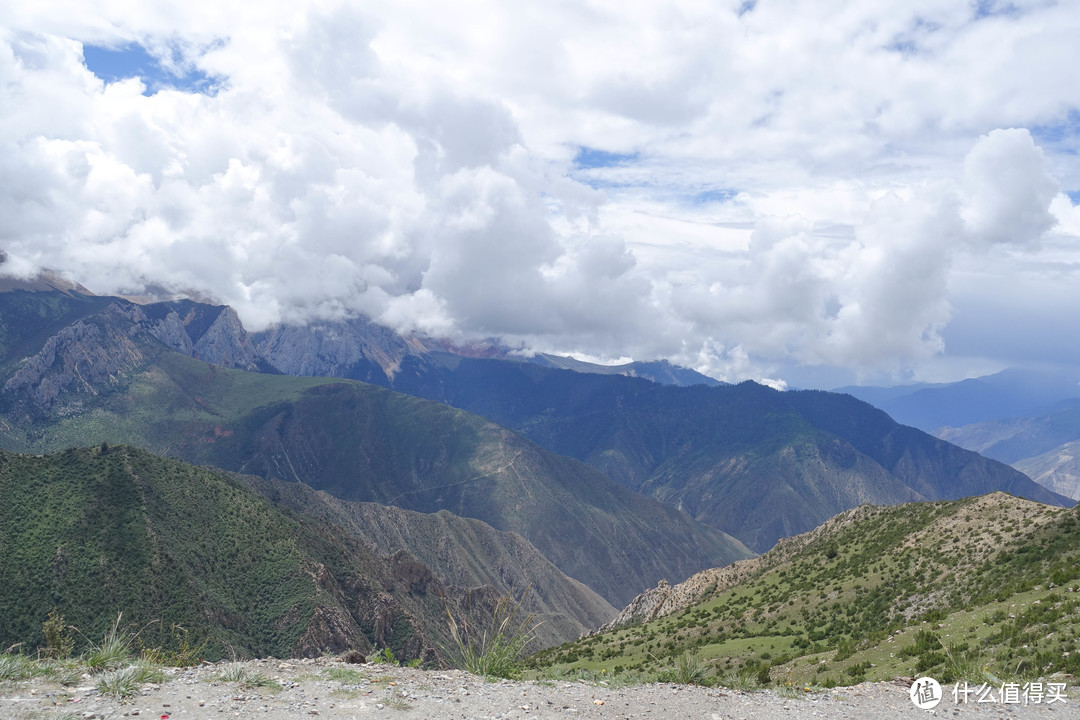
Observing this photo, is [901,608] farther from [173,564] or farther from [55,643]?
[173,564]

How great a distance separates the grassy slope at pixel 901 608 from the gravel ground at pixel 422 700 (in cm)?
402

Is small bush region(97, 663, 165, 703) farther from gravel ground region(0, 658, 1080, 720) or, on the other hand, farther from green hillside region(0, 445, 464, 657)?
green hillside region(0, 445, 464, 657)

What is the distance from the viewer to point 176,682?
52.3ft

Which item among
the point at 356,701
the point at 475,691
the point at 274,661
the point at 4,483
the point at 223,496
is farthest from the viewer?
the point at 223,496

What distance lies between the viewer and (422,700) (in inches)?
617

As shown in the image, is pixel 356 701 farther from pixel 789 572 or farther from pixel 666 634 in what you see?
pixel 789 572

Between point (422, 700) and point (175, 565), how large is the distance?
118563 millimetres

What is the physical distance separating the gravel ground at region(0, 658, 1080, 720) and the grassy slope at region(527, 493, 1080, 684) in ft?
13.2

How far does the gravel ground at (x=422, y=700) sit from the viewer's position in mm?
14250

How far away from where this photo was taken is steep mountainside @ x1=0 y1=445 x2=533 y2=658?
10044 cm

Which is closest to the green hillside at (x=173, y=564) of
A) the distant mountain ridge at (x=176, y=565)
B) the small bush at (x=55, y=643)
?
the distant mountain ridge at (x=176, y=565)

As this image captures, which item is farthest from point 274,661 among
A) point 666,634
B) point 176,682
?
point 666,634

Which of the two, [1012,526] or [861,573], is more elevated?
[1012,526]

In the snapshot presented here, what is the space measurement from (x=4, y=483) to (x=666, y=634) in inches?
4597
